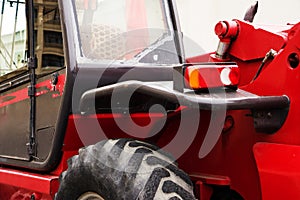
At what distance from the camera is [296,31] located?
1.89 metres

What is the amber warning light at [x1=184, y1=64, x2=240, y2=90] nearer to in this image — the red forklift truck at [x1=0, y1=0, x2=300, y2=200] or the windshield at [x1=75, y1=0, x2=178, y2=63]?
the red forklift truck at [x1=0, y1=0, x2=300, y2=200]

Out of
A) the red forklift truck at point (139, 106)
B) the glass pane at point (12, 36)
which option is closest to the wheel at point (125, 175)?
the red forklift truck at point (139, 106)

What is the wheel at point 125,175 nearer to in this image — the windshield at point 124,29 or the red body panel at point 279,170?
the red body panel at point 279,170

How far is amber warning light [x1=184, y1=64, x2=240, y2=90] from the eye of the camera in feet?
6.12

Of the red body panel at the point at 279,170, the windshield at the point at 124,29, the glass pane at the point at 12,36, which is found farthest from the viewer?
the glass pane at the point at 12,36

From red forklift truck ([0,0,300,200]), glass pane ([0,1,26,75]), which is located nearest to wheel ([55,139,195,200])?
→ red forklift truck ([0,0,300,200])

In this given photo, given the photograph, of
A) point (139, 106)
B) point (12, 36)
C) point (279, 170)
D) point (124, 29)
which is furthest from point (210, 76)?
point (12, 36)

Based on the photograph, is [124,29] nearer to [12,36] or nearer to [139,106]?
[139,106]

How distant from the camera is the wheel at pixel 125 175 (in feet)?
6.23

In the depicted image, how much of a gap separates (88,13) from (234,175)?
1312 millimetres

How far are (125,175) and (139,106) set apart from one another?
2.06ft

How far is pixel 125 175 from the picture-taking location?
6.48 feet

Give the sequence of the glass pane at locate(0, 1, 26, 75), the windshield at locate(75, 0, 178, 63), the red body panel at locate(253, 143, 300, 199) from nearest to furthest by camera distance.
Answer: the red body panel at locate(253, 143, 300, 199), the windshield at locate(75, 0, 178, 63), the glass pane at locate(0, 1, 26, 75)

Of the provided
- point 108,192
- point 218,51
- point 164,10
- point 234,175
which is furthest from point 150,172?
point 164,10
